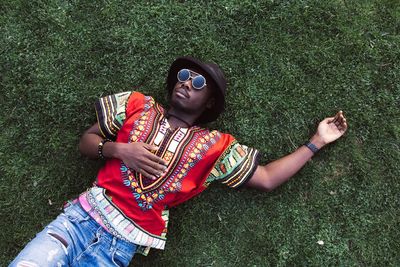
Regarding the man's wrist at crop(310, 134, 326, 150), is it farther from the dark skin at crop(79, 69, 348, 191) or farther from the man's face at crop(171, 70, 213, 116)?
the man's face at crop(171, 70, 213, 116)

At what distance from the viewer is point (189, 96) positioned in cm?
409

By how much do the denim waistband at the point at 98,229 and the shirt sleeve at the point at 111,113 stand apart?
2.34 feet

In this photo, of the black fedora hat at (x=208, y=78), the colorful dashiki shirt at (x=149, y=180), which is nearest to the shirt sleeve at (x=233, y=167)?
the colorful dashiki shirt at (x=149, y=180)

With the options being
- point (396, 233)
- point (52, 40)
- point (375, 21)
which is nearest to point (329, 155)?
point (396, 233)

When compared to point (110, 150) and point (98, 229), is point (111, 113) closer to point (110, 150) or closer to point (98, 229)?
point (110, 150)

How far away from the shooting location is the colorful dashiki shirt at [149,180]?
4090mm

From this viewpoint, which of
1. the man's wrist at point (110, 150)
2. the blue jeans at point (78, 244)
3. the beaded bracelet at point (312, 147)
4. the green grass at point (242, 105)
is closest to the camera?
the blue jeans at point (78, 244)

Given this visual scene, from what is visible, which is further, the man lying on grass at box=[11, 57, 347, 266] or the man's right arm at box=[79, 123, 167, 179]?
the man lying on grass at box=[11, 57, 347, 266]

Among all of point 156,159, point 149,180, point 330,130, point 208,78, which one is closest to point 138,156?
point 156,159

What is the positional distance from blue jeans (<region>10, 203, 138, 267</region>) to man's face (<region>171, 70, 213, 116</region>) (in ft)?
4.23

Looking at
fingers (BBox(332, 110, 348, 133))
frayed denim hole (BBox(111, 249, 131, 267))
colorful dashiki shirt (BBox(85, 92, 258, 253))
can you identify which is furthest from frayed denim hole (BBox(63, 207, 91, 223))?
fingers (BBox(332, 110, 348, 133))

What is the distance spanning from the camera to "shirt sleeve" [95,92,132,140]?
13.8ft

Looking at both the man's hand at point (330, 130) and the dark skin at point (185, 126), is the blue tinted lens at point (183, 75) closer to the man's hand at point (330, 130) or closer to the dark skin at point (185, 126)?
the dark skin at point (185, 126)

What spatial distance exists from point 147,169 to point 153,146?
0.74 feet
